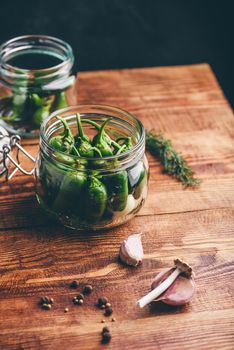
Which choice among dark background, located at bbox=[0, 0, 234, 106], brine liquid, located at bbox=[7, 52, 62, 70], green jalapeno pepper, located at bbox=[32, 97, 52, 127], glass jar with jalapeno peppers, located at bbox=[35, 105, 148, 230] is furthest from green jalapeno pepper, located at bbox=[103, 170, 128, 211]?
dark background, located at bbox=[0, 0, 234, 106]

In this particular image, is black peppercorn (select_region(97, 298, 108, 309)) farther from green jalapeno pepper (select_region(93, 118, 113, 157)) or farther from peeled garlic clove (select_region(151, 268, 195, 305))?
green jalapeno pepper (select_region(93, 118, 113, 157))

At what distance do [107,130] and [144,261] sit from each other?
1.12 feet

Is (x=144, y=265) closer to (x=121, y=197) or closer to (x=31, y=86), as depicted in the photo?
(x=121, y=197)

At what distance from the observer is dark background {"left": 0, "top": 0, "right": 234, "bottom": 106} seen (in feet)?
7.56

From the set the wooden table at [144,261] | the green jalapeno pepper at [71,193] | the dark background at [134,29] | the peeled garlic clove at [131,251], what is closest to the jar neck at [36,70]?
the wooden table at [144,261]

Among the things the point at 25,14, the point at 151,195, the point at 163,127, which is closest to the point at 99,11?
the point at 25,14

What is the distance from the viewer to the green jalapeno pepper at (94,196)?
1099mm

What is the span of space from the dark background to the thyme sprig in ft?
3.35

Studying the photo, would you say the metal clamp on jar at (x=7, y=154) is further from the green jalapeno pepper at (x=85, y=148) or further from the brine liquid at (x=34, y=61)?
the brine liquid at (x=34, y=61)

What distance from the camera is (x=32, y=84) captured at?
1.42 meters

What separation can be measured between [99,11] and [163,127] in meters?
0.99

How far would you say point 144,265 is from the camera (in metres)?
1.14

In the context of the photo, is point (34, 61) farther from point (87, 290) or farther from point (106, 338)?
point (106, 338)

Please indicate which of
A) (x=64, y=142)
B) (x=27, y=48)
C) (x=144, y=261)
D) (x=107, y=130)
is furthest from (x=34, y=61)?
(x=144, y=261)
